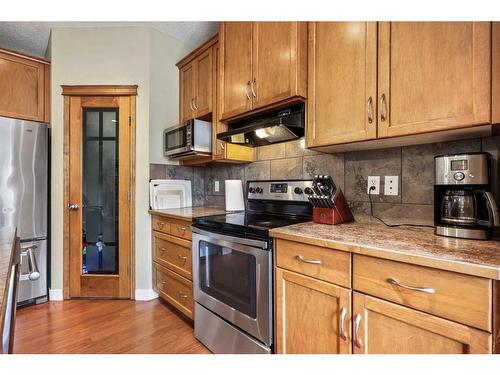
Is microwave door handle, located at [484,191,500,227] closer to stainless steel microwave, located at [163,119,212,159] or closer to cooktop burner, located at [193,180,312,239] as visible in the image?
cooktop burner, located at [193,180,312,239]

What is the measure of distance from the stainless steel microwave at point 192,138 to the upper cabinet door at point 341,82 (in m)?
1.03

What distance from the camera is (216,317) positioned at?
1.61 meters

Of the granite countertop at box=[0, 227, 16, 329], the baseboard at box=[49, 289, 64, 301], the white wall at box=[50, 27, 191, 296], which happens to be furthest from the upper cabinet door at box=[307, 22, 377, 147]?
the baseboard at box=[49, 289, 64, 301]

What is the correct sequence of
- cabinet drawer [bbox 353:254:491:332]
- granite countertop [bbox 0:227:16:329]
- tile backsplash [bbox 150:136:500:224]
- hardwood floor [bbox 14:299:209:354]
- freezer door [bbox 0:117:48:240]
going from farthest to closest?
freezer door [bbox 0:117:48:240] → hardwood floor [bbox 14:299:209:354] → tile backsplash [bbox 150:136:500:224] → cabinet drawer [bbox 353:254:491:332] → granite countertop [bbox 0:227:16:329]

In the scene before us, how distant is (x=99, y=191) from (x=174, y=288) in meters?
1.20

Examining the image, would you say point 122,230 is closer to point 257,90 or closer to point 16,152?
point 16,152

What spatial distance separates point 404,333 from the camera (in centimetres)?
89

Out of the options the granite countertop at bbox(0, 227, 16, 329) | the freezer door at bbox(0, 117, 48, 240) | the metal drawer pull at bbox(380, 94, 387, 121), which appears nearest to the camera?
the granite countertop at bbox(0, 227, 16, 329)

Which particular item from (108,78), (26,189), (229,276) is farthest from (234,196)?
(26,189)

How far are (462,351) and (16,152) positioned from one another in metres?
3.11

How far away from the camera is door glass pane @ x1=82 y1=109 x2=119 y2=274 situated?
2.46 m

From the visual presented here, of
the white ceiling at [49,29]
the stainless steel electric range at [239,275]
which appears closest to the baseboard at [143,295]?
the stainless steel electric range at [239,275]

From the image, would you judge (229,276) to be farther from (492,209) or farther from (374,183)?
(492,209)

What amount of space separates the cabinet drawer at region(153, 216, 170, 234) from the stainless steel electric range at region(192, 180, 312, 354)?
0.52m
